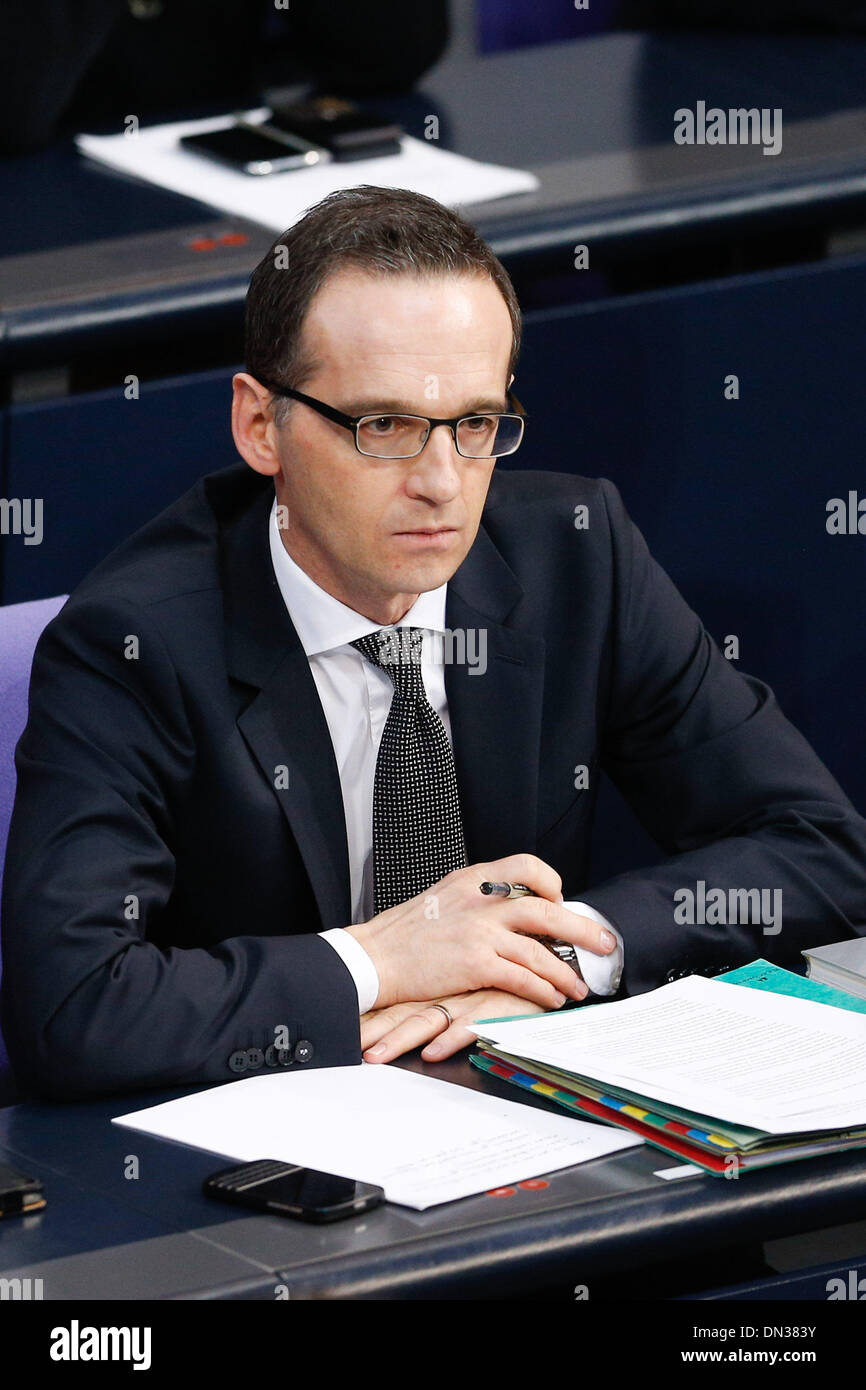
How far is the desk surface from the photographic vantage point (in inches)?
106

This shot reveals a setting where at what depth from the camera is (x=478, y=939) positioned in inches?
73.0

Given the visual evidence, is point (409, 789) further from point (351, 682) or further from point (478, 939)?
point (478, 939)

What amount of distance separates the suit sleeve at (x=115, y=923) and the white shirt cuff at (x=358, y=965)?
3 centimetres

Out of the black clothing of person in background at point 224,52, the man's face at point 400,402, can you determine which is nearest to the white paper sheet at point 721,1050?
the man's face at point 400,402

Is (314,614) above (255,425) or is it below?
below

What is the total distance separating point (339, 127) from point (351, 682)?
1275 mm

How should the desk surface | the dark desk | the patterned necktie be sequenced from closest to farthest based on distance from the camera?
the dark desk, the patterned necktie, the desk surface

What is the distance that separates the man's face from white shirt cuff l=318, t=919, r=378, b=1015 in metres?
0.34

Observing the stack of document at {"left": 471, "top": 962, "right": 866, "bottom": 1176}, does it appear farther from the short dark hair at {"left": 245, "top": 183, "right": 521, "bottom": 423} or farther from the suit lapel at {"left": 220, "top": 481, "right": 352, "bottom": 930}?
the short dark hair at {"left": 245, "top": 183, "right": 521, "bottom": 423}

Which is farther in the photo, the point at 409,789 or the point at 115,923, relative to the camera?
the point at 409,789

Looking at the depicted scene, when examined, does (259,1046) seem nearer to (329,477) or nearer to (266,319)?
(329,477)

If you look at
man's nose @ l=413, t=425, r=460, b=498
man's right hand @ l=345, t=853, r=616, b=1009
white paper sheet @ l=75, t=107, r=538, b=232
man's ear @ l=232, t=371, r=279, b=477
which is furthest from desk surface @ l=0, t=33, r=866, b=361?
man's right hand @ l=345, t=853, r=616, b=1009

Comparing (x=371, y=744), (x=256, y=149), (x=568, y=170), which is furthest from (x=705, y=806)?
(x=256, y=149)

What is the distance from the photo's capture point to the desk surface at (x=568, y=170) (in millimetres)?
2705
